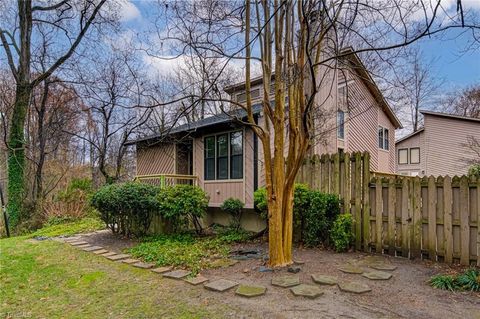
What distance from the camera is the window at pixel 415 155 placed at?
20.9 m

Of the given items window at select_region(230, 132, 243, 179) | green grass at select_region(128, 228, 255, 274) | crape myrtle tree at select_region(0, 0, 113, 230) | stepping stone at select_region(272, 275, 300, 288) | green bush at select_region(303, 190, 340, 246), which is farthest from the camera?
crape myrtle tree at select_region(0, 0, 113, 230)

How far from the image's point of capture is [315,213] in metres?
6.12

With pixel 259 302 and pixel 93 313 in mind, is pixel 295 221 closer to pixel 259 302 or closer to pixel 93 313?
pixel 259 302

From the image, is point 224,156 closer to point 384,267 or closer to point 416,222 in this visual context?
point 416,222

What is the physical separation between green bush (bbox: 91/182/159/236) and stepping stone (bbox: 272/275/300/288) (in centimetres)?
431

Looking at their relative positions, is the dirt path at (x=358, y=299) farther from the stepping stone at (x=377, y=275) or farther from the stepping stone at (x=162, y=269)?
the stepping stone at (x=162, y=269)

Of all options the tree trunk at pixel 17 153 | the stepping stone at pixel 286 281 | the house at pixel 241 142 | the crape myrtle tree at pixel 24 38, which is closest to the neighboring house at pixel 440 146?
the house at pixel 241 142

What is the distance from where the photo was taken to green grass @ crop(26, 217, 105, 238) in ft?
28.7

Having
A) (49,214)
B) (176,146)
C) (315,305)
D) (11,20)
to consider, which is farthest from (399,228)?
(11,20)

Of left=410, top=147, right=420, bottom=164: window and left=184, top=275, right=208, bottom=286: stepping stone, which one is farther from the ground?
left=410, top=147, right=420, bottom=164: window

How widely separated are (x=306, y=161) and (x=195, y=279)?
384 cm

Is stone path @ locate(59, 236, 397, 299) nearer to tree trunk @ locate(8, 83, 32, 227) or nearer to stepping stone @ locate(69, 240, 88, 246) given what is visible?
stepping stone @ locate(69, 240, 88, 246)

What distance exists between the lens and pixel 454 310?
10.2 ft

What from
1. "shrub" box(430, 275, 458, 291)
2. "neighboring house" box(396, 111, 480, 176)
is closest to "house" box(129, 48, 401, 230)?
"shrub" box(430, 275, 458, 291)
